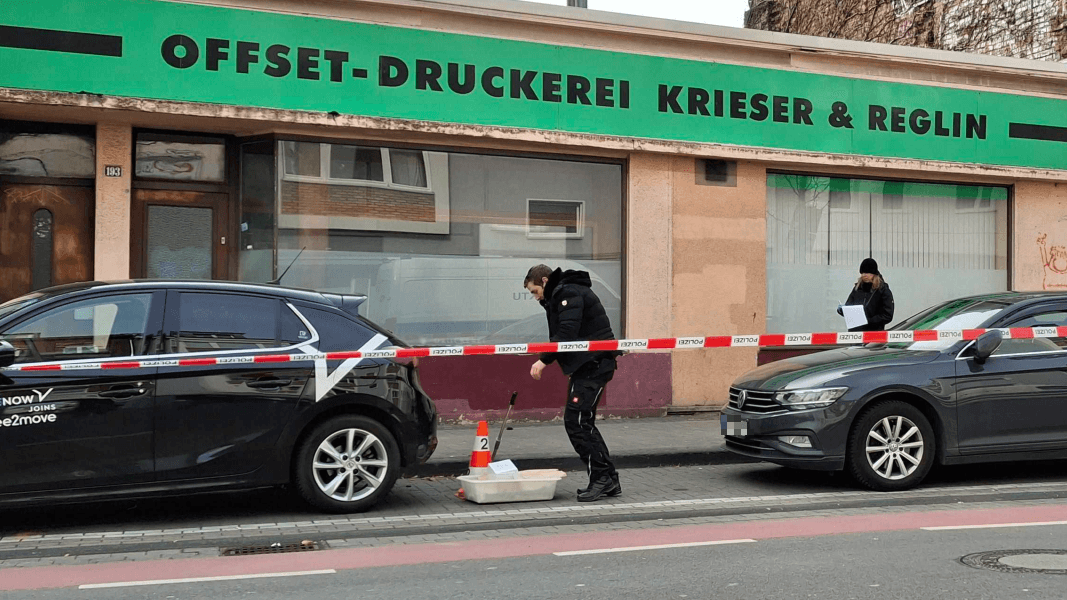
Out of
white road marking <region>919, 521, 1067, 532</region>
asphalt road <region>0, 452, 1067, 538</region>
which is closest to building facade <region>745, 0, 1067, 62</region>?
asphalt road <region>0, 452, 1067, 538</region>

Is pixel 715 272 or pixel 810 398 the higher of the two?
pixel 715 272

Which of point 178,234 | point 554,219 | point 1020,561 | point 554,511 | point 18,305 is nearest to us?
point 1020,561

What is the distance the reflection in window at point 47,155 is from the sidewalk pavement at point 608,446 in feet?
15.4

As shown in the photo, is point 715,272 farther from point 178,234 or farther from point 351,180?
point 178,234

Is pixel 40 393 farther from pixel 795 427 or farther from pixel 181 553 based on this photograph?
pixel 795 427

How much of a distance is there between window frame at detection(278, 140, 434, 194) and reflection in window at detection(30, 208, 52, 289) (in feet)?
7.94

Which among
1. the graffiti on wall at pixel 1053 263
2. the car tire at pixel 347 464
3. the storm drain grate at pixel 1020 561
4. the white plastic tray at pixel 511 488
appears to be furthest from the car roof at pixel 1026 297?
the graffiti on wall at pixel 1053 263

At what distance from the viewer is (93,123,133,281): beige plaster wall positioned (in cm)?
1128

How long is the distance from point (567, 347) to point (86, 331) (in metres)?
3.36

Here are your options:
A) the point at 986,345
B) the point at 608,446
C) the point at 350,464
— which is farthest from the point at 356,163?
the point at 986,345

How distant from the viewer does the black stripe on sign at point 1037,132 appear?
15.2 meters

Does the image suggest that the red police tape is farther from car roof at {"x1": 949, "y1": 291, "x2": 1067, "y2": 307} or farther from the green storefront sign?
the green storefront sign

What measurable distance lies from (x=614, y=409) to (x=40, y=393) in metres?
7.41

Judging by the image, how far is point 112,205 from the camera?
1133 cm
